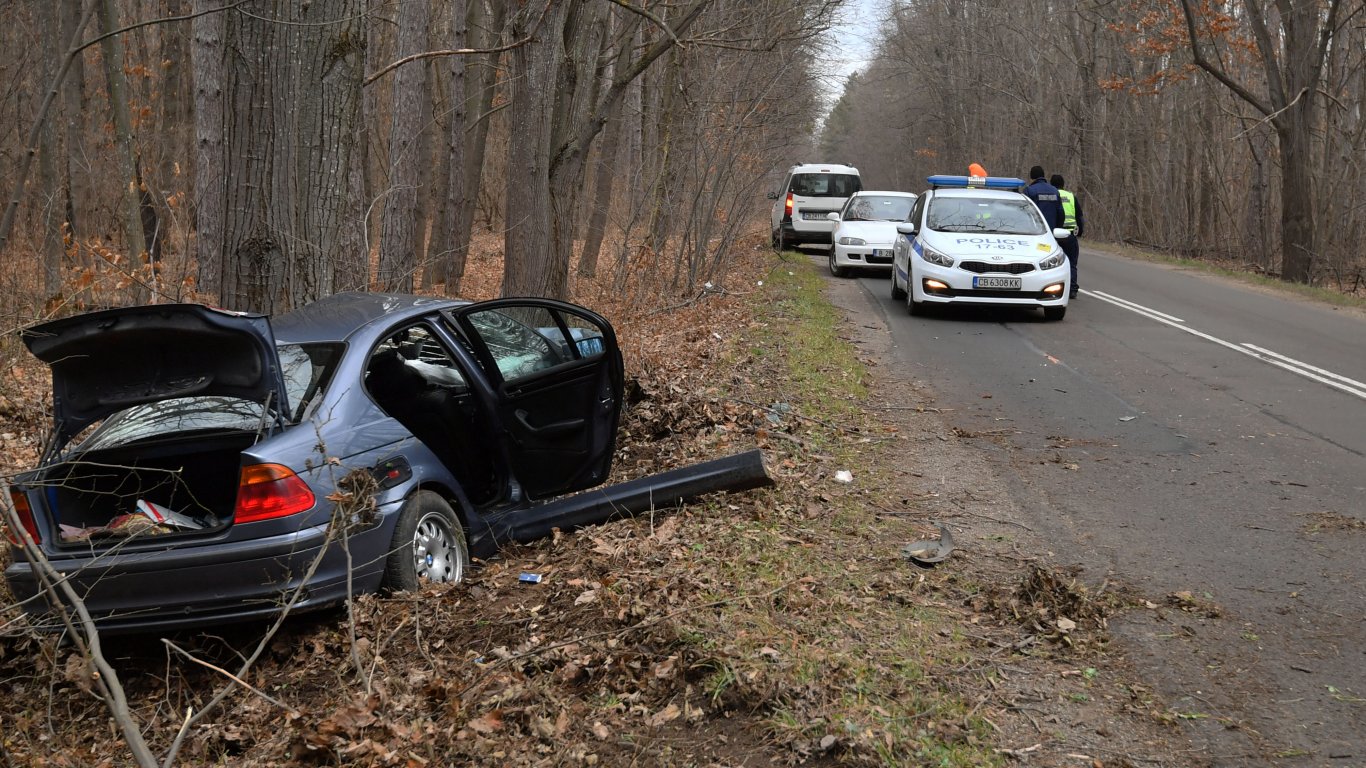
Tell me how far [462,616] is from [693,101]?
14174 mm

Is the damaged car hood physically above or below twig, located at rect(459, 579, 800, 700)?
above

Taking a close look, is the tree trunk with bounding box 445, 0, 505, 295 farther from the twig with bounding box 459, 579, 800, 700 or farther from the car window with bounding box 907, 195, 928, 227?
the twig with bounding box 459, 579, 800, 700

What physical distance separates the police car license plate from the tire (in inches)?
400

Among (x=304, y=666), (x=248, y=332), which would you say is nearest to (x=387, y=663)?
(x=304, y=666)

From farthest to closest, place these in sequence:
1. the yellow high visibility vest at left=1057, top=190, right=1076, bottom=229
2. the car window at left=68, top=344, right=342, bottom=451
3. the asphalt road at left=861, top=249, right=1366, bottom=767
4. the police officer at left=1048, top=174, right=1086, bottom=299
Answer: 1. the yellow high visibility vest at left=1057, top=190, right=1076, bottom=229
2. the police officer at left=1048, top=174, right=1086, bottom=299
3. the car window at left=68, top=344, right=342, bottom=451
4. the asphalt road at left=861, top=249, right=1366, bottom=767

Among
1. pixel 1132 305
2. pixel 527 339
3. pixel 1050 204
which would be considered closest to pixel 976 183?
pixel 1050 204

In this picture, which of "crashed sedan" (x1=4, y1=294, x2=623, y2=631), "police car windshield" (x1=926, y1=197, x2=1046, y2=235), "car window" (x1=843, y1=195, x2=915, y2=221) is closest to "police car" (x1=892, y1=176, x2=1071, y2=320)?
"police car windshield" (x1=926, y1=197, x2=1046, y2=235)

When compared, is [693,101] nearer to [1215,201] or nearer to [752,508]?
[752,508]

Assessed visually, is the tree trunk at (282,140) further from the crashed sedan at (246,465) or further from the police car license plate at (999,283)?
the police car license plate at (999,283)

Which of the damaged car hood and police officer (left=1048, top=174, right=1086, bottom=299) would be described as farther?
police officer (left=1048, top=174, right=1086, bottom=299)

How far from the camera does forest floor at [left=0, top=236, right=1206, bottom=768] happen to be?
13.1ft

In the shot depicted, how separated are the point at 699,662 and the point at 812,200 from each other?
2312 centimetres

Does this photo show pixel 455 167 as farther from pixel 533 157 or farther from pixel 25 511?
pixel 25 511

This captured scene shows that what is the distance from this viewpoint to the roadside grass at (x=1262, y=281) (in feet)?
60.1
